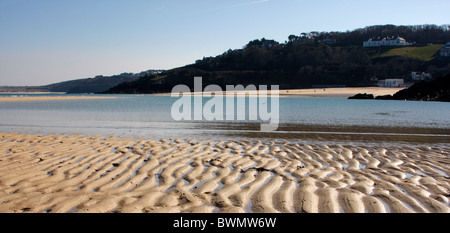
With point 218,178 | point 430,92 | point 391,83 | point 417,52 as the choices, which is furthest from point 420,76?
point 218,178

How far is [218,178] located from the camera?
6320 millimetres

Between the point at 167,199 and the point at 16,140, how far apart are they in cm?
833

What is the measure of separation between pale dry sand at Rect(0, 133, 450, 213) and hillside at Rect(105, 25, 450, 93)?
112911 millimetres

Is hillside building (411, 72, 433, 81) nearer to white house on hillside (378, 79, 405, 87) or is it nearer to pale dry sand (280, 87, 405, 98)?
white house on hillside (378, 79, 405, 87)

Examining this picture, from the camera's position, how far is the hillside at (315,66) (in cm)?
12275

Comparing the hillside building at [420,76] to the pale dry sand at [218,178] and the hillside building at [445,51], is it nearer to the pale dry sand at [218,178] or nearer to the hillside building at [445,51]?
the hillside building at [445,51]

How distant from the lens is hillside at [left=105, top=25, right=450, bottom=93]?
403ft

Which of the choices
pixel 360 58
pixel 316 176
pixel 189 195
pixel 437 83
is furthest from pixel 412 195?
pixel 360 58

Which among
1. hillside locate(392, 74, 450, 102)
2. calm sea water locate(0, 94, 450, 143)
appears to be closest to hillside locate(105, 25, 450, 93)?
hillside locate(392, 74, 450, 102)

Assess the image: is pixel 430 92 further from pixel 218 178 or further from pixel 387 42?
pixel 387 42

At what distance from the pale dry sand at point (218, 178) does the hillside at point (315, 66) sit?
113 m
